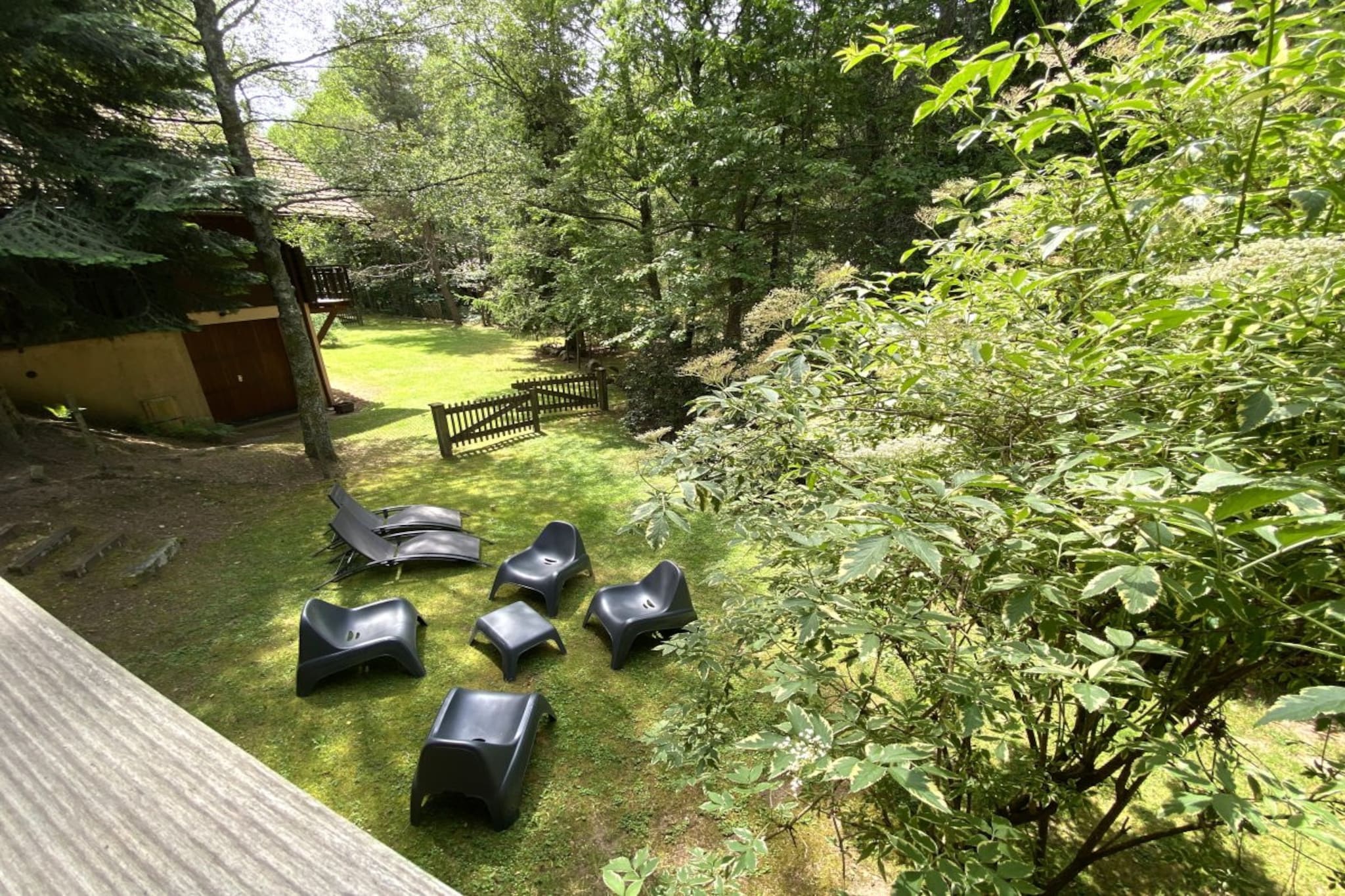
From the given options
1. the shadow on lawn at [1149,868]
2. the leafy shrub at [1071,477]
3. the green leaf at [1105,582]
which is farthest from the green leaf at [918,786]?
the shadow on lawn at [1149,868]

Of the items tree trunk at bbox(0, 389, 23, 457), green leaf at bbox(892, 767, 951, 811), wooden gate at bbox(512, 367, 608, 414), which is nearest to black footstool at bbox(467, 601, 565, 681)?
green leaf at bbox(892, 767, 951, 811)

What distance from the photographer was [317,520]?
740 cm

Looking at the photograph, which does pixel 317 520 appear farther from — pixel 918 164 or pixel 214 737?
pixel 918 164

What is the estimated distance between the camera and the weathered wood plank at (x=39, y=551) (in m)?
5.42

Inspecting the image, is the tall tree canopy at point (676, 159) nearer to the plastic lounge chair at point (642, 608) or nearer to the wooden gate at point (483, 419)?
the wooden gate at point (483, 419)

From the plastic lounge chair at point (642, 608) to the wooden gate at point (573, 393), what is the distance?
8.43 metres

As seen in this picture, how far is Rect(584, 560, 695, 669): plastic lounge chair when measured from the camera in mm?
4715

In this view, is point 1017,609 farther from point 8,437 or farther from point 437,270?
point 437,270

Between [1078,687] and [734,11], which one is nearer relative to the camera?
[1078,687]

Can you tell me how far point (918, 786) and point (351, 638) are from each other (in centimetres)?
501

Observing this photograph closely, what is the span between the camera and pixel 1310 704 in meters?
0.59

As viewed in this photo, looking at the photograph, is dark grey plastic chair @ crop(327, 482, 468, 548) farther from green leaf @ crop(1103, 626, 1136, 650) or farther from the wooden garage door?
the wooden garage door

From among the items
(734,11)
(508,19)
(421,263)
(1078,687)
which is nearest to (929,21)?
(734,11)

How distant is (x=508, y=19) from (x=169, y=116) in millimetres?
8943
